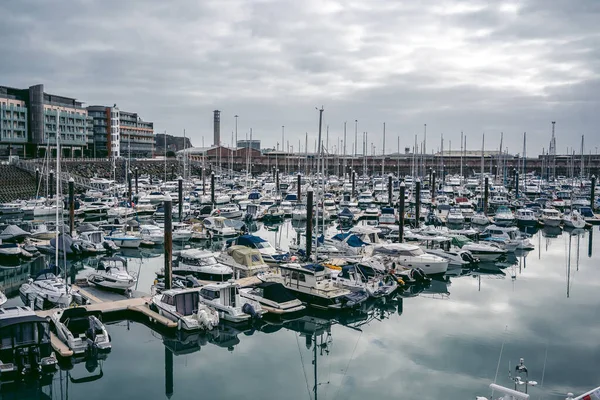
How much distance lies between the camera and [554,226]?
57.5m

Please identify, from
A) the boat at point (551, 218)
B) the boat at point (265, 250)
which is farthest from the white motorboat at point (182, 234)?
the boat at point (551, 218)

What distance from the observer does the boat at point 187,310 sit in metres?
23.2

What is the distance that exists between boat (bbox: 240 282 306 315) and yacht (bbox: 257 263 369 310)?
988mm

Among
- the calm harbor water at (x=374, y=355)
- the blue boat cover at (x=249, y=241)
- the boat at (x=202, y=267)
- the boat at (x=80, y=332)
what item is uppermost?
the blue boat cover at (x=249, y=241)

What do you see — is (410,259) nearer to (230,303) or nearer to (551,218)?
(230,303)

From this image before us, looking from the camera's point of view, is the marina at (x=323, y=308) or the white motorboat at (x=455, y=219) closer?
the marina at (x=323, y=308)

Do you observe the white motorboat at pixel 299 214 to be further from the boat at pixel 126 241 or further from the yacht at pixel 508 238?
the yacht at pixel 508 238

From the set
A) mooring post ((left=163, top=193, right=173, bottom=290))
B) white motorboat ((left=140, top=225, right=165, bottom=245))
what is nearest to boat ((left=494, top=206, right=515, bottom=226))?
white motorboat ((left=140, top=225, right=165, bottom=245))

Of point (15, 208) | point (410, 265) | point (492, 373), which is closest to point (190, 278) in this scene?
point (410, 265)

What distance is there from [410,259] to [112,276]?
1777 cm

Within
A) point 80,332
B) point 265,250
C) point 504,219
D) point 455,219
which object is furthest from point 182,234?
point 504,219

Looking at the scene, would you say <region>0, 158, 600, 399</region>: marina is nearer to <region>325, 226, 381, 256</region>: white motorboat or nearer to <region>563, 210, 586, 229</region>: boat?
<region>325, 226, 381, 256</region>: white motorboat

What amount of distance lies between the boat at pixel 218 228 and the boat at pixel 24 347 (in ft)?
96.1

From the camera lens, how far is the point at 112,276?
28.7 meters
